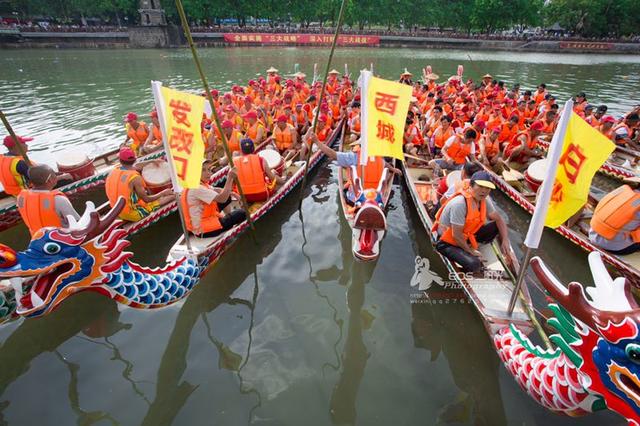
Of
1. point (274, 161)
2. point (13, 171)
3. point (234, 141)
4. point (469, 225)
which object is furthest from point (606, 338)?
point (13, 171)

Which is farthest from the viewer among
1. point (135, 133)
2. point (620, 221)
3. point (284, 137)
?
point (135, 133)

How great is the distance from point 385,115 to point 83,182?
741 cm

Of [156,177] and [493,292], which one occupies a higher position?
[156,177]

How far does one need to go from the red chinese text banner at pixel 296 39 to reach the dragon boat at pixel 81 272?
48.1m

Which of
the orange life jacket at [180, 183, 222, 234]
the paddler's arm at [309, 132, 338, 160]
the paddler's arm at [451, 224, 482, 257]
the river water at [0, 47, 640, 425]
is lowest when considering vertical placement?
the river water at [0, 47, 640, 425]

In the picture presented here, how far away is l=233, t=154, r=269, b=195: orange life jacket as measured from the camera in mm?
6945

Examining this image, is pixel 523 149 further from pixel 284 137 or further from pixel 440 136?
pixel 284 137

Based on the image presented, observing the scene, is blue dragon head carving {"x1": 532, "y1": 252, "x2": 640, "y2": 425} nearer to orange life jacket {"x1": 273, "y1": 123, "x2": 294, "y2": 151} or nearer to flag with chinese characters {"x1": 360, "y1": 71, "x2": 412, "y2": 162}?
flag with chinese characters {"x1": 360, "y1": 71, "x2": 412, "y2": 162}

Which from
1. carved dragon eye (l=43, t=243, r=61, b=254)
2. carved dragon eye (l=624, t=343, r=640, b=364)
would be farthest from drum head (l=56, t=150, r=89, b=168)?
carved dragon eye (l=624, t=343, r=640, b=364)

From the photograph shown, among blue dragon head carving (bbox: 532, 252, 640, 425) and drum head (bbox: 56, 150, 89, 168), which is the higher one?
blue dragon head carving (bbox: 532, 252, 640, 425)

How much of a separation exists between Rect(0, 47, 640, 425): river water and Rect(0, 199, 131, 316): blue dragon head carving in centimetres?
141

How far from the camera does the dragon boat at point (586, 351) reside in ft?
8.00

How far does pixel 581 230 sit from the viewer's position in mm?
6707

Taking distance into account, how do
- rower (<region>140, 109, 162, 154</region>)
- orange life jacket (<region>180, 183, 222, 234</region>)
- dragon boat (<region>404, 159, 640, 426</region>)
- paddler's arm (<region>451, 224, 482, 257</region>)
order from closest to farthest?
dragon boat (<region>404, 159, 640, 426</region>)
paddler's arm (<region>451, 224, 482, 257</region>)
orange life jacket (<region>180, 183, 222, 234</region>)
rower (<region>140, 109, 162, 154</region>)
